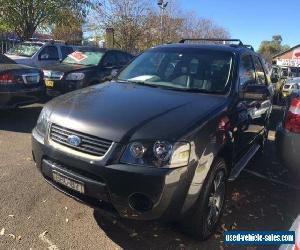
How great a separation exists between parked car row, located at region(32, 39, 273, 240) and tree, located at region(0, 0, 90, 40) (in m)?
14.6

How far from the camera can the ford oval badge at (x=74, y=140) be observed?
365 centimetres

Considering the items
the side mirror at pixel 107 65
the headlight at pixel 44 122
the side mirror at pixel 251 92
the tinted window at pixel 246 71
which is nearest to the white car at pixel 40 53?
the side mirror at pixel 107 65

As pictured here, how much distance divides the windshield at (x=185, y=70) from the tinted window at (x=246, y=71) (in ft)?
0.71

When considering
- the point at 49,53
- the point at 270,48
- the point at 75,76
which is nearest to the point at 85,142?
the point at 75,76

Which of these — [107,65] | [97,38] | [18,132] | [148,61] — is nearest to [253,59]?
[148,61]

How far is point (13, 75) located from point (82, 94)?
4206mm

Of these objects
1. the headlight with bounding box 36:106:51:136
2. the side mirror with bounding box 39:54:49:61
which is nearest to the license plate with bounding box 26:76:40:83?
the side mirror with bounding box 39:54:49:61

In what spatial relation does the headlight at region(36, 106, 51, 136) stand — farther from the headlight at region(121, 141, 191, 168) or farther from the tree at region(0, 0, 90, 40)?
the tree at region(0, 0, 90, 40)

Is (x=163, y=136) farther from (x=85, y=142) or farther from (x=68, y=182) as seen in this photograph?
(x=68, y=182)

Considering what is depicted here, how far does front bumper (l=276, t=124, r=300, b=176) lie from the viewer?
4.65 metres

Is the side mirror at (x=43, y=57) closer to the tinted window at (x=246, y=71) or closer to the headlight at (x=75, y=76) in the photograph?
the headlight at (x=75, y=76)

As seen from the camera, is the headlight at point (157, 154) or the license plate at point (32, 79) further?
the license plate at point (32, 79)

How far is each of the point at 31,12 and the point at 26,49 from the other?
6.10 m

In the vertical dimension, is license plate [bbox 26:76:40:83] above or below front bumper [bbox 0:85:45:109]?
above
